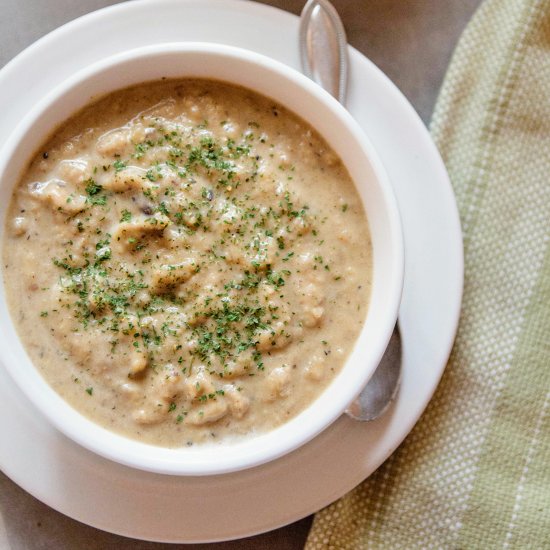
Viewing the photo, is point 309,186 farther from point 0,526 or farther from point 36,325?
point 0,526

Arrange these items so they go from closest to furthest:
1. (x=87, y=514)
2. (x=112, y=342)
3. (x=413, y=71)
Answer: (x=112, y=342), (x=87, y=514), (x=413, y=71)

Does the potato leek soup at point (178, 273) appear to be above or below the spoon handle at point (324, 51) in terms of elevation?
below

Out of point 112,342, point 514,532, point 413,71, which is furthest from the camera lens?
point 413,71

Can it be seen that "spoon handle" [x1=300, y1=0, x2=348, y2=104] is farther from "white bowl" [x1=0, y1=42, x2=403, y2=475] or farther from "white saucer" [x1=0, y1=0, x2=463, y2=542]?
"white bowl" [x1=0, y1=42, x2=403, y2=475]

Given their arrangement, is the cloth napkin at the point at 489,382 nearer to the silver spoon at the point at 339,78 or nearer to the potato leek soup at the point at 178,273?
the silver spoon at the point at 339,78

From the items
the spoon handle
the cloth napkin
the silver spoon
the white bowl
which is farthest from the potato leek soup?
the cloth napkin

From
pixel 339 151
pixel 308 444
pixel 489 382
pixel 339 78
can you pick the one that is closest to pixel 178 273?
pixel 339 151

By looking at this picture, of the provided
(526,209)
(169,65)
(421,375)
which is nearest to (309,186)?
(169,65)

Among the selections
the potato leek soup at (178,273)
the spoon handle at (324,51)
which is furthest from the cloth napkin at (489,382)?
the potato leek soup at (178,273)
